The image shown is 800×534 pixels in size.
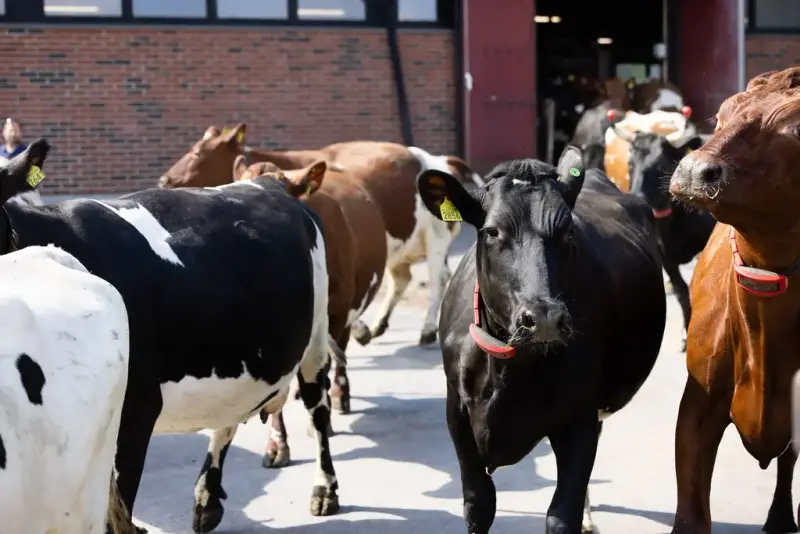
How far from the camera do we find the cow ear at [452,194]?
166 inches

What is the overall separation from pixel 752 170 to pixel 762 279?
469 millimetres

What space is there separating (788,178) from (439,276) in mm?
7257

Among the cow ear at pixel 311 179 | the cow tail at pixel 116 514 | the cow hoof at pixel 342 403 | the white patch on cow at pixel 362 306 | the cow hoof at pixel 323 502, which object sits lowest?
the cow hoof at pixel 342 403

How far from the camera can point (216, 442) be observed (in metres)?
5.71

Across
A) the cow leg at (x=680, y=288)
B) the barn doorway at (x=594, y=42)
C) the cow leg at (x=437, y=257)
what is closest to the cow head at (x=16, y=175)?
the cow leg at (x=680, y=288)

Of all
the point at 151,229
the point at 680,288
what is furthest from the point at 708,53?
the point at 151,229

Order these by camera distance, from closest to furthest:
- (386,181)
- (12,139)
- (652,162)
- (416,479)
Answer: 1. (416,479)
2. (386,181)
3. (652,162)
4. (12,139)

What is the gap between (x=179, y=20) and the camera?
16375mm

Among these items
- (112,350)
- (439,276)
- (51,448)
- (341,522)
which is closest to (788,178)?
(112,350)

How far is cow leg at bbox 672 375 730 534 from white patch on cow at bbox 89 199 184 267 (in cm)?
224

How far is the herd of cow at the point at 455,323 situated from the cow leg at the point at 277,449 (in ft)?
2.22

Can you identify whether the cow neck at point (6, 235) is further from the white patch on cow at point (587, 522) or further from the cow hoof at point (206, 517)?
the white patch on cow at point (587, 522)

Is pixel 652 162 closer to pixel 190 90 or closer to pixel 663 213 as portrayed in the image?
pixel 663 213

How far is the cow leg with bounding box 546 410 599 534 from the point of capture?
13.4 ft
